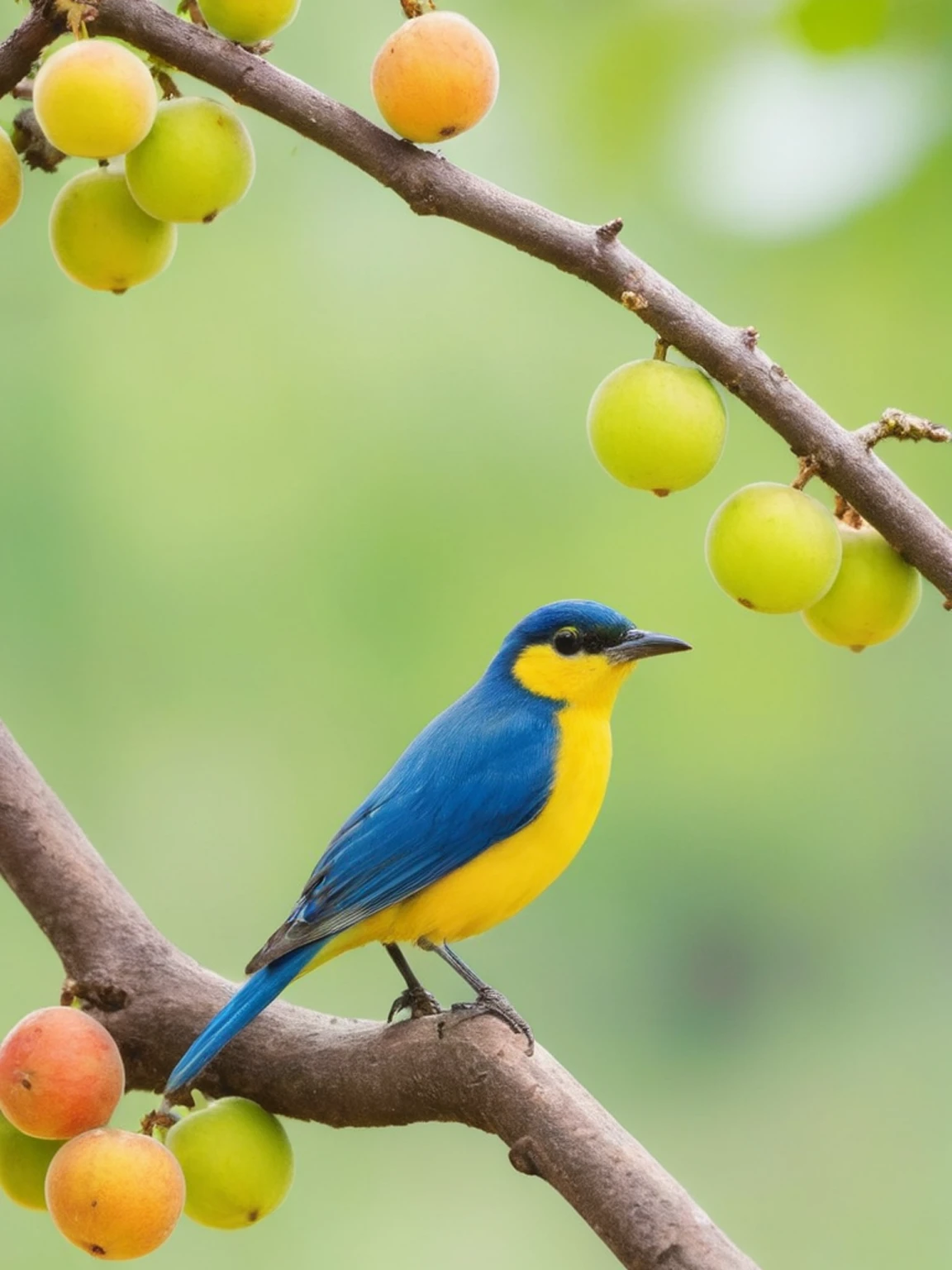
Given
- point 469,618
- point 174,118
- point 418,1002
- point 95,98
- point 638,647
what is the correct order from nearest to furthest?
point 95,98
point 174,118
point 418,1002
point 638,647
point 469,618

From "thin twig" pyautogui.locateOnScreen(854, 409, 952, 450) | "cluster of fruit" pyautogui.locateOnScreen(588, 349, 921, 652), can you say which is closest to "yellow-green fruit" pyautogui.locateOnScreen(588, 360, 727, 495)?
"cluster of fruit" pyautogui.locateOnScreen(588, 349, 921, 652)

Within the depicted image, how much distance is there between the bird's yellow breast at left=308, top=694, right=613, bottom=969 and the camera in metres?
2.04

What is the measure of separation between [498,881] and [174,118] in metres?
1.04

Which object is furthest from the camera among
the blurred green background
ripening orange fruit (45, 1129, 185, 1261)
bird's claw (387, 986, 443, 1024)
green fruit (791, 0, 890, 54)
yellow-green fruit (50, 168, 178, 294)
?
the blurred green background

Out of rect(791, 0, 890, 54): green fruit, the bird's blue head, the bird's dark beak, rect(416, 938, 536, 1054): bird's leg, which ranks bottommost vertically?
rect(416, 938, 536, 1054): bird's leg

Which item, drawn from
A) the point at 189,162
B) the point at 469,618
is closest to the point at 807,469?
the point at 189,162

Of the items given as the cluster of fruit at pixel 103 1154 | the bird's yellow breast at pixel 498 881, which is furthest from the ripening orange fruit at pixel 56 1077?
the bird's yellow breast at pixel 498 881

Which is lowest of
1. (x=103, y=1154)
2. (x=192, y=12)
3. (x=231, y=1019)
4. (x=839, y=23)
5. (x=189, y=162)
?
(x=103, y=1154)

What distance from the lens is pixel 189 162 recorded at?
1392mm

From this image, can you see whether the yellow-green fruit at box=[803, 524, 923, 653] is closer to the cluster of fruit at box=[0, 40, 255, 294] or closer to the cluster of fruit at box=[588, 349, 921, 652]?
the cluster of fruit at box=[588, 349, 921, 652]

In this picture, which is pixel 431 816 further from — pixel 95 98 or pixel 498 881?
pixel 95 98

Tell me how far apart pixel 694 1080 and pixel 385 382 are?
2.00 m

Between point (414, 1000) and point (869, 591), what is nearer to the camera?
point (869, 591)

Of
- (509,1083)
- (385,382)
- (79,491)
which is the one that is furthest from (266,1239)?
(509,1083)
